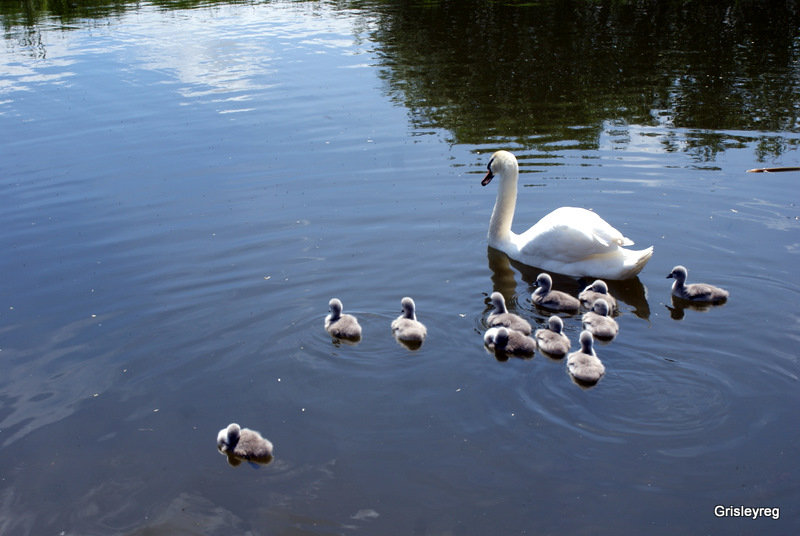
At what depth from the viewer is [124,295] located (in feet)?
31.0

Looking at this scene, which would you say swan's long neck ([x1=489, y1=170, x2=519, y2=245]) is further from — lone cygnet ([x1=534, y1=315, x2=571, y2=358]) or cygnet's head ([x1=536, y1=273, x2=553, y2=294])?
lone cygnet ([x1=534, y1=315, x2=571, y2=358])

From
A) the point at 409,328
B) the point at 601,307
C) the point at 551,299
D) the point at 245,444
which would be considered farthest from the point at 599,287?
the point at 245,444

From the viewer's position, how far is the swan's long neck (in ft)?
35.4

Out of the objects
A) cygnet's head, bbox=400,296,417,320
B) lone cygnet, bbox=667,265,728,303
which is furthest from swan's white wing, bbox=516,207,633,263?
cygnet's head, bbox=400,296,417,320

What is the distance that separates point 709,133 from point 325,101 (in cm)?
806

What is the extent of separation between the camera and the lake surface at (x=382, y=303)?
239 inches

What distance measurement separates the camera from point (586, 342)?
7551mm

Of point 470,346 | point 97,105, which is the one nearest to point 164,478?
point 470,346

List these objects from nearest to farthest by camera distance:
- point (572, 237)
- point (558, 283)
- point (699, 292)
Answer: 1. point (699, 292)
2. point (572, 237)
3. point (558, 283)

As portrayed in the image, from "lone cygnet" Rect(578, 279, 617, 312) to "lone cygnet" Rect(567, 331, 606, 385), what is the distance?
1.34 m

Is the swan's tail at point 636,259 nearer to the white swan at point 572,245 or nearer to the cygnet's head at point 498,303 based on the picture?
the white swan at point 572,245

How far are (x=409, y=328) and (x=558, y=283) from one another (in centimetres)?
269

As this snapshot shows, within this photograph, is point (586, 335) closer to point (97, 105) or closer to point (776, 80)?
point (776, 80)

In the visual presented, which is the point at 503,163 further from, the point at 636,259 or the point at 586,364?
the point at 586,364
